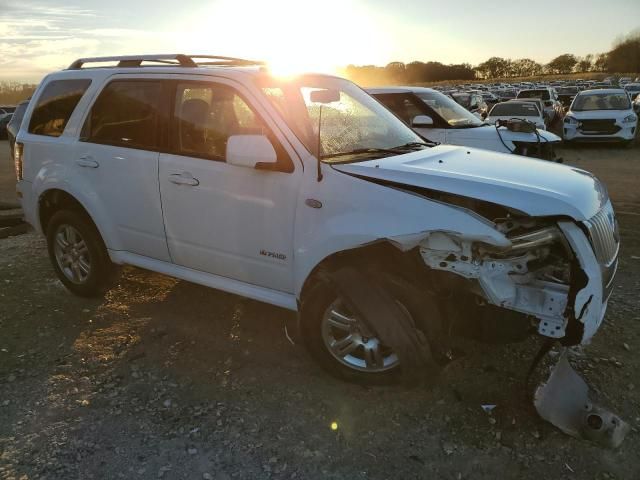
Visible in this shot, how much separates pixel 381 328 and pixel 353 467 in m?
0.73

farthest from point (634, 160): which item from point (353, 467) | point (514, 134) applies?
point (353, 467)

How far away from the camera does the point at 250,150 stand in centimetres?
320

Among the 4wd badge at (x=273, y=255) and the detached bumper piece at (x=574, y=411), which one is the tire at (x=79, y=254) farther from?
the detached bumper piece at (x=574, y=411)

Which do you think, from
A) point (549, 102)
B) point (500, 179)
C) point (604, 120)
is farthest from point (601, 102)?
point (500, 179)

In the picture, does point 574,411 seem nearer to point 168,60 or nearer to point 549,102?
point 168,60

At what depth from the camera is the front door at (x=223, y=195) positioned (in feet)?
11.1

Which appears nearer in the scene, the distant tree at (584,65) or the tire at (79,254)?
the tire at (79,254)

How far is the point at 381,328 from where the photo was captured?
2.97 meters

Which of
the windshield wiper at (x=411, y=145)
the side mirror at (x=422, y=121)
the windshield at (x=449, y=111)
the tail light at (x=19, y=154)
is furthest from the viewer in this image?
the windshield at (x=449, y=111)

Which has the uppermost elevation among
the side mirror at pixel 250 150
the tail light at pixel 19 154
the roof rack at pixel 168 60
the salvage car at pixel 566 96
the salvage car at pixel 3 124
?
the roof rack at pixel 168 60

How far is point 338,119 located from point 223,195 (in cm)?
99

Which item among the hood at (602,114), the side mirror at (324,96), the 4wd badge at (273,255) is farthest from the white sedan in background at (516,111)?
the 4wd badge at (273,255)

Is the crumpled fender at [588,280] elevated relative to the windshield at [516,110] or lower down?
elevated

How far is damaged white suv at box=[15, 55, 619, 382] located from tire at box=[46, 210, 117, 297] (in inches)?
0.8
